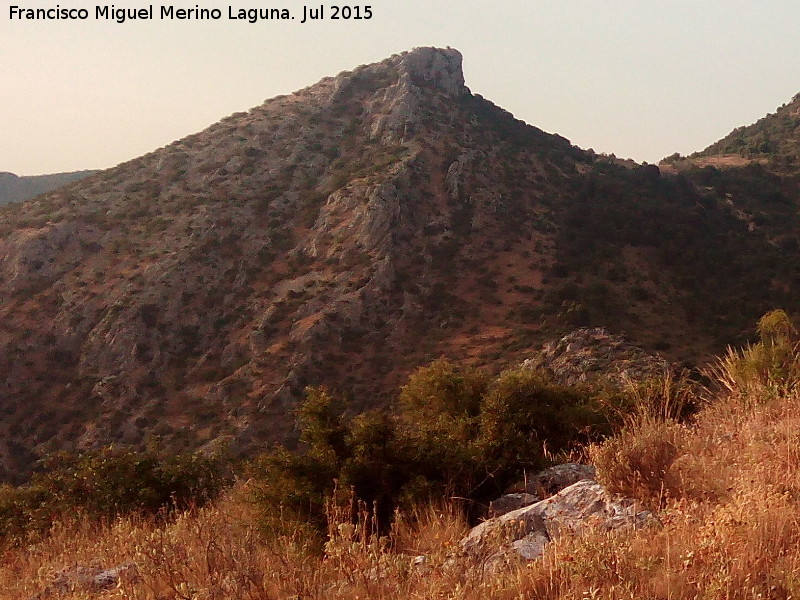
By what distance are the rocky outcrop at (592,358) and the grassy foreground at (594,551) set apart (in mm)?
17516

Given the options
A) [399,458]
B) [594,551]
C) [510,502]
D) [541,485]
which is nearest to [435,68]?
[399,458]

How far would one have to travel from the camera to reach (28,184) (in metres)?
121

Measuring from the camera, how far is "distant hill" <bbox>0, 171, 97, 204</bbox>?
378 feet

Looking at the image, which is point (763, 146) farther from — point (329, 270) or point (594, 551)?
point (594, 551)

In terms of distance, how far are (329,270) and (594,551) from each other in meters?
37.1

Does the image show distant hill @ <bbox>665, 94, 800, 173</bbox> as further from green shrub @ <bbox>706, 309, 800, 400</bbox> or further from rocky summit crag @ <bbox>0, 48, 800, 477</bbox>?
green shrub @ <bbox>706, 309, 800, 400</bbox>

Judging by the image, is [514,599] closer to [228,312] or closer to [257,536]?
[257,536]

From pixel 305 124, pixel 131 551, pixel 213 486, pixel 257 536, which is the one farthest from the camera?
pixel 305 124

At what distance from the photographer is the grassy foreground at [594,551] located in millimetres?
2990

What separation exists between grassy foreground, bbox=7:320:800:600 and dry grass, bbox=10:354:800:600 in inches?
0.4

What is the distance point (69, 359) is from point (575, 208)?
127 ft

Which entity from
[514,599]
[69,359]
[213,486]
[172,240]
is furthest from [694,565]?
[172,240]

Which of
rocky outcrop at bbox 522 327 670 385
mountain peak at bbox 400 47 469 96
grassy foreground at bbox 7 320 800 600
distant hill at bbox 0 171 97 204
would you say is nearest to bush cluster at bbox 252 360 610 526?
grassy foreground at bbox 7 320 800 600

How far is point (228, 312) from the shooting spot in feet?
125
